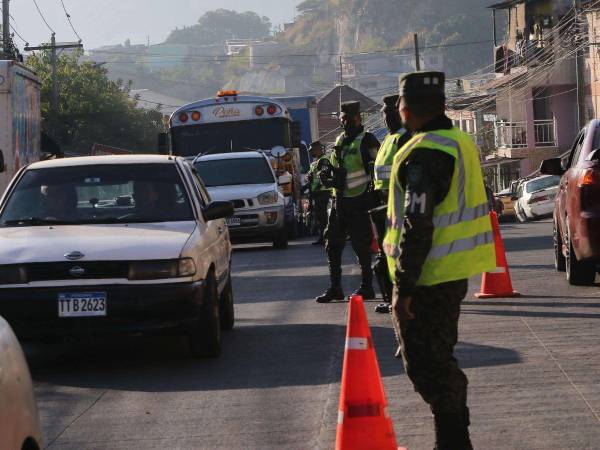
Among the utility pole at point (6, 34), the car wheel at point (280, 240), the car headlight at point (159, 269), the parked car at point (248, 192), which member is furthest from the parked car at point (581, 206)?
the utility pole at point (6, 34)

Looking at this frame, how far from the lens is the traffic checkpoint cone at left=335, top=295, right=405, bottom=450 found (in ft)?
21.6

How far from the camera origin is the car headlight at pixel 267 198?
24.2 meters

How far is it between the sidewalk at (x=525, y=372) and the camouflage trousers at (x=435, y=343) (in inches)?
37.6

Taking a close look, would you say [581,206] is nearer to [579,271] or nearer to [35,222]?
[579,271]

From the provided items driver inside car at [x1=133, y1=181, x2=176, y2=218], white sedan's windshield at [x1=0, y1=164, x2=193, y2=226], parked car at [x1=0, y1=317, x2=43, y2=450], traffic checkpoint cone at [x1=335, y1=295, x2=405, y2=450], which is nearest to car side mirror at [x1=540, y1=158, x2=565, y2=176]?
white sedan's windshield at [x1=0, y1=164, x2=193, y2=226]

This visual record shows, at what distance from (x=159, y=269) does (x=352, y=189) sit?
3.92m

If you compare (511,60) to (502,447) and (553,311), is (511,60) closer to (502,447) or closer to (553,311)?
(553,311)

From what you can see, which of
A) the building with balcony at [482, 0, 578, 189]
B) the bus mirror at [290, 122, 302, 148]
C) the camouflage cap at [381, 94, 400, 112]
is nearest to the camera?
the camouflage cap at [381, 94, 400, 112]

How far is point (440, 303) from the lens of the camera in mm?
6355

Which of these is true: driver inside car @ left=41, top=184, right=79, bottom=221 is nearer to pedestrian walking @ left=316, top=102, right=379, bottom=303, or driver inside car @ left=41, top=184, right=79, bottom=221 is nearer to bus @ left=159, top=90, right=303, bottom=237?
pedestrian walking @ left=316, top=102, right=379, bottom=303

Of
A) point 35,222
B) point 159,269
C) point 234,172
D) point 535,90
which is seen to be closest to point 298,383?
point 159,269

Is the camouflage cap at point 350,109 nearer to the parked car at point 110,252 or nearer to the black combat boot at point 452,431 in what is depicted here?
the parked car at point 110,252

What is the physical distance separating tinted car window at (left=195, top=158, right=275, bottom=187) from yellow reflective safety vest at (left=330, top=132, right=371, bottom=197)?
443 inches

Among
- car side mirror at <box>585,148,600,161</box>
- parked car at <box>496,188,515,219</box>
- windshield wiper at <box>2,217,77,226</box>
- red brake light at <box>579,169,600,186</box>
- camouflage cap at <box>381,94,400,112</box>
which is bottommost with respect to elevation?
parked car at <box>496,188,515,219</box>
